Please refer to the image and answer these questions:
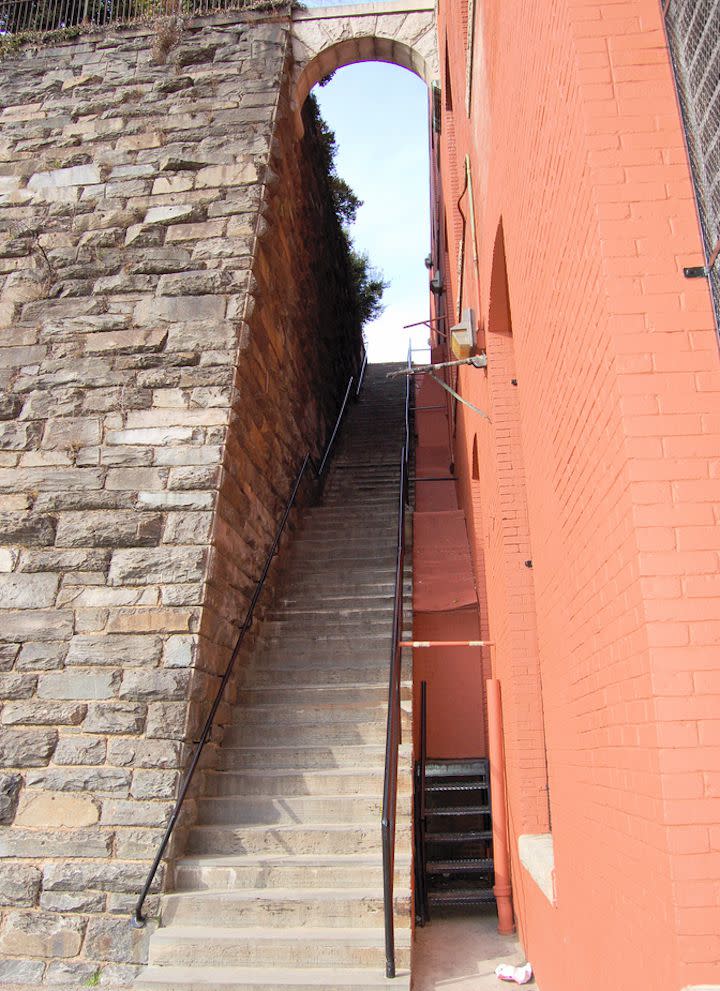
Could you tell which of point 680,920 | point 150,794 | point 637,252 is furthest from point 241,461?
point 680,920

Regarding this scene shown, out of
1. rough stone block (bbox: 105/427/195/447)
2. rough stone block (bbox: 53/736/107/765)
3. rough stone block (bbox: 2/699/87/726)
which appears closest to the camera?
rough stone block (bbox: 53/736/107/765)

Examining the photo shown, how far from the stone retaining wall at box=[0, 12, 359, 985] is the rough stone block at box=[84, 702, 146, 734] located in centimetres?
1

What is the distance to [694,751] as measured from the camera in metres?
1.50

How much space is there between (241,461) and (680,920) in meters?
4.74

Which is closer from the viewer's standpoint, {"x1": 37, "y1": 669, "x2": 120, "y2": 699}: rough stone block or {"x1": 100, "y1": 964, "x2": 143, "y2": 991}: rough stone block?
{"x1": 100, "y1": 964, "x2": 143, "y2": 991}: rough stone block

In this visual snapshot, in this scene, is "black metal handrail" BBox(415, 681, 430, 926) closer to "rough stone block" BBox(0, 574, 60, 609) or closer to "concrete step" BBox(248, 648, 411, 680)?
"concrete step" BBox(248, 648, 411, 680)

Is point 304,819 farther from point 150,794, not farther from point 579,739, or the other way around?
point 579,739

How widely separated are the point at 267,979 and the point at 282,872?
2.15ft

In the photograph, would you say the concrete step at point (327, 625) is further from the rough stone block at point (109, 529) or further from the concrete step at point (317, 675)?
the rough stone block at point (109, 529)

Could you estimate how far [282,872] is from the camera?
13.4ft

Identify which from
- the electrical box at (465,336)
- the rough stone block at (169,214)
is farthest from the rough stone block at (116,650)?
the rough stone block at (169,214)

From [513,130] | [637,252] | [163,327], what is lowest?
[637,252]

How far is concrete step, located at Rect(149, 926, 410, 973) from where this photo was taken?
11.7 feet

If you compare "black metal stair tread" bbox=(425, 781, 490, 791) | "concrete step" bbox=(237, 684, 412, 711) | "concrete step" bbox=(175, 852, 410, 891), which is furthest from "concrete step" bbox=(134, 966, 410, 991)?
"black metal stair tread" bbox=(425, 781, 490, 791)
